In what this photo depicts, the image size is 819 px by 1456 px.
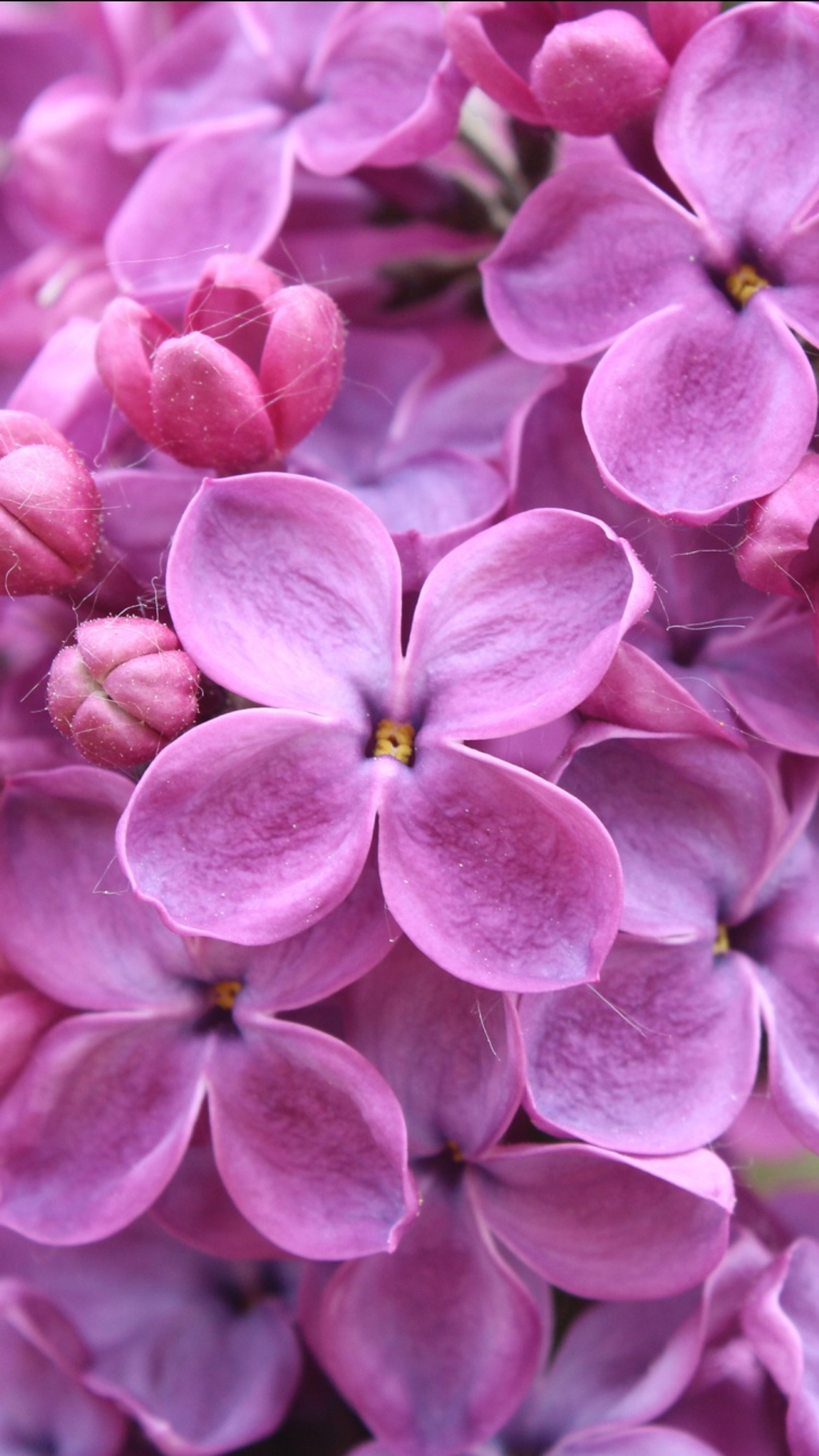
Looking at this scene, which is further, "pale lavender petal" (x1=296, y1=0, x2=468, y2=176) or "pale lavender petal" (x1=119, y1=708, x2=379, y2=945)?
"pale lavender petal" (x1=296, y1=0, x2=468, y2=176)

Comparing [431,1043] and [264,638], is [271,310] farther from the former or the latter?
[431,1043]

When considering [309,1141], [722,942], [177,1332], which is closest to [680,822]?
[722,942]

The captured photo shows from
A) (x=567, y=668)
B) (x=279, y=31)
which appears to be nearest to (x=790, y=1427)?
(x=567, y=668)

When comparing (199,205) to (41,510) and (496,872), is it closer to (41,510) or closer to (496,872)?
(41,510)

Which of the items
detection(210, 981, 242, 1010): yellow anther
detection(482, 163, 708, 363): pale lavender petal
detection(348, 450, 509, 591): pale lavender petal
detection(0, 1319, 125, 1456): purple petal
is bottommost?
detection(0, 1319, 125, 1456): purple petal

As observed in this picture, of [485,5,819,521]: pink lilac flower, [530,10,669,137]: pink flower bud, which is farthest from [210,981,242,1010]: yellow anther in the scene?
[530,10,669,137]: pink flower bud

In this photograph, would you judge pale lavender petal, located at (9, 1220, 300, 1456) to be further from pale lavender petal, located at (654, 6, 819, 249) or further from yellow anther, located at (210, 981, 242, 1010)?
pale lavender petal, located at (654, 6, 819, 249)

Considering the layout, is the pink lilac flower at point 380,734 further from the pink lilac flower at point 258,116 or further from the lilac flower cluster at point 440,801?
the pink lilac flower at point 258,116
